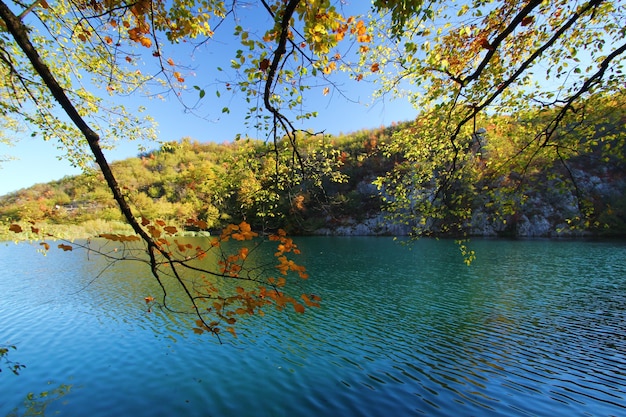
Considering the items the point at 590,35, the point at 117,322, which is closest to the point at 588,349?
the point at 590,35

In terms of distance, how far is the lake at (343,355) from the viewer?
5.71m

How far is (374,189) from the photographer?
2249 inches

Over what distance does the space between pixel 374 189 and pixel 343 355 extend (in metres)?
51.1

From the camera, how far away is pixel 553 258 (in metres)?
22.0

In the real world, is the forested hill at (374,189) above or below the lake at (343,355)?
above

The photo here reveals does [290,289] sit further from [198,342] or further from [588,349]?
[588,349]

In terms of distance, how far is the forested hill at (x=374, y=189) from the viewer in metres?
4.46

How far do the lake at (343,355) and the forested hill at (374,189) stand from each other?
10.8ft

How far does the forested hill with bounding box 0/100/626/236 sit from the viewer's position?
4465 mm

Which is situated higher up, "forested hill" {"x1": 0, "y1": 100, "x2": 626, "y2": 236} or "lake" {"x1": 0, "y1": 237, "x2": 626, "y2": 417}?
"forested hill" {"x1": 0, "y1": 100, "x2": 626, "y2": 236}

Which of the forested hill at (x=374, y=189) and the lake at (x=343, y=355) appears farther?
the lake at (x=343, y=355)

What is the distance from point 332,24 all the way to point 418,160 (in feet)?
15.4

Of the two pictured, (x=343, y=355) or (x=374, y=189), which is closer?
(x=343, y=355)

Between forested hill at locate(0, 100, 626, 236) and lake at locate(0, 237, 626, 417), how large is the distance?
330 cm
